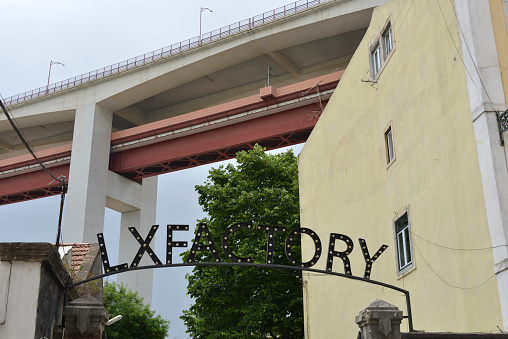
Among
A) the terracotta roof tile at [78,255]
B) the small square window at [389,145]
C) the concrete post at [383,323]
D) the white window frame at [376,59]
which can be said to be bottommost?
the concrete post at [383,323]

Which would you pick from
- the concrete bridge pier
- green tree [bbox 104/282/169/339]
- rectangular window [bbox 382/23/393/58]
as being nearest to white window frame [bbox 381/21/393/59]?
rectangular window [bbox 382/23/393/58]

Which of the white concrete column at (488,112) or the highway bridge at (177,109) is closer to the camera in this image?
the white concrete column at (488,112)

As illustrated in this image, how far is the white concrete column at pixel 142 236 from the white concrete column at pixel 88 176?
3.09 metres

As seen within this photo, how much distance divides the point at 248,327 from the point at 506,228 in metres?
15.5

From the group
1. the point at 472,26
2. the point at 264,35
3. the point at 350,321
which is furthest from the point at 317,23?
the point at 472,26

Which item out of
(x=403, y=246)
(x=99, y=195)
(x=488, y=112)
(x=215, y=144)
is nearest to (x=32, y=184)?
(x=99, y=195)

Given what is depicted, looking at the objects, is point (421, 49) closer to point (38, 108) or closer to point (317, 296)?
point (317, 296)

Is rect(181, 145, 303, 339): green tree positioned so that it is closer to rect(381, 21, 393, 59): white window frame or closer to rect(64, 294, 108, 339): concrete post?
rect(381, 21, 393, 59): white window frame

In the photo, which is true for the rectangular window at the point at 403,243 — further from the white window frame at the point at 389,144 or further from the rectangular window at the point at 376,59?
the rectangular window at the point at 376,59

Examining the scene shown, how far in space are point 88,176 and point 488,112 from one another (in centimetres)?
3122

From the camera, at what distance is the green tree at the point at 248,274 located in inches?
992

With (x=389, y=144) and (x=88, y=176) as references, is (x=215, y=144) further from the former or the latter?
(x=389, y=144)

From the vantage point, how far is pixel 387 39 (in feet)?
56.9

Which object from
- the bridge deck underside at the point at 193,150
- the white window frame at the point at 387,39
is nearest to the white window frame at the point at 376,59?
the white window frame at the point at 387,39
